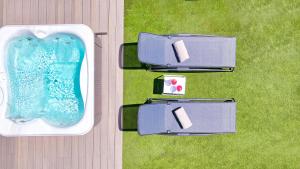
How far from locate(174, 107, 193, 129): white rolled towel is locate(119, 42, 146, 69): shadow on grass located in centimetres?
121

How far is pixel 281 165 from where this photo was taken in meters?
7.36

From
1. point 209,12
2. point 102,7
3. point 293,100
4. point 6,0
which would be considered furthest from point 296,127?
point 6,0

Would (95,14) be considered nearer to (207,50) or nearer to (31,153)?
(207,50)

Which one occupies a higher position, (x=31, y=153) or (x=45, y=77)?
(x=45, y=77)

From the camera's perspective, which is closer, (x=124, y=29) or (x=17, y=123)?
(x=17, y=123)

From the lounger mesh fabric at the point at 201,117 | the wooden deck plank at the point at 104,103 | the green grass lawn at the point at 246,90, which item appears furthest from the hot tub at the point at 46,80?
the lounger mesh fabric at the point at 201,117

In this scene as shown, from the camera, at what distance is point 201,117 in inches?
276

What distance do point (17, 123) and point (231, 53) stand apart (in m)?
3.87

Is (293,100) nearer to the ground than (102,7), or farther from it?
nearer to the ground

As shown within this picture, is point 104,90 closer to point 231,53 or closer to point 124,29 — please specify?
point 124,29

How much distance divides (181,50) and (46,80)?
2504mm

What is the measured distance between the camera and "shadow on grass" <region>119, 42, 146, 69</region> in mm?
7512

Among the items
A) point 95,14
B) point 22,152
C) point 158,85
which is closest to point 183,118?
point 158,85

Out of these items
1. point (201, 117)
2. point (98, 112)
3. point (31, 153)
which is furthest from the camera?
point (31, 153)
